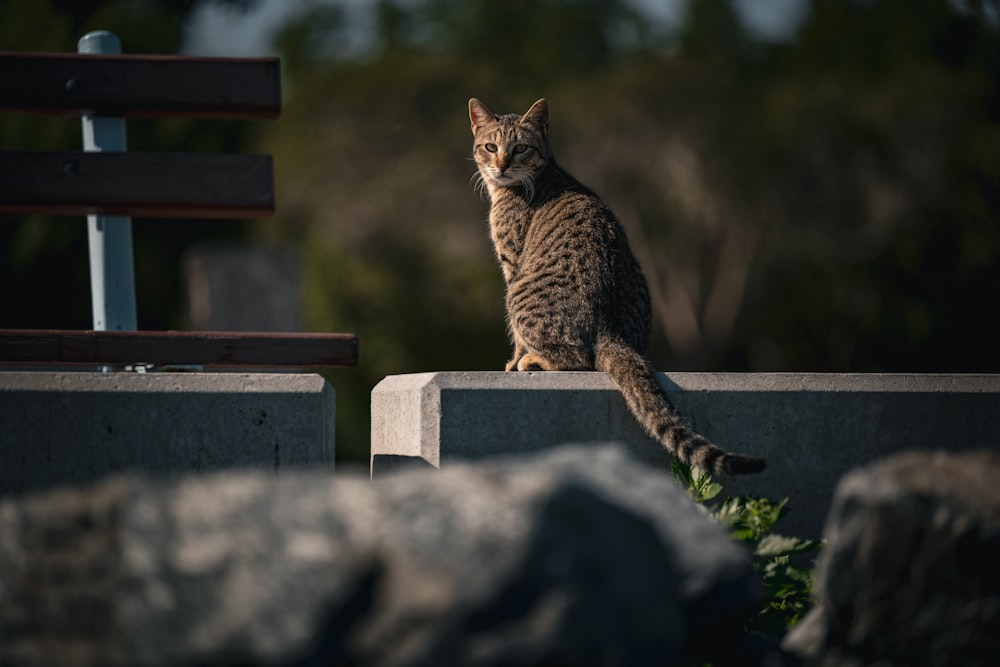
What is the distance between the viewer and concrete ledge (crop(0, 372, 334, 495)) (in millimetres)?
3945

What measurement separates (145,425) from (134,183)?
996 mm

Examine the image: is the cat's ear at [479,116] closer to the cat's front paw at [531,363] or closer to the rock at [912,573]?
the cat's front paw at [531,363]

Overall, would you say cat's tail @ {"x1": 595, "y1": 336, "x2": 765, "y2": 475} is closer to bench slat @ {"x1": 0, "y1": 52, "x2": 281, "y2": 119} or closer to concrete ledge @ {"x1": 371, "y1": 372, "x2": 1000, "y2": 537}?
concrete ledge @ {"x1": 371, "y1": 372, "x2": 1000, "y2": 537}

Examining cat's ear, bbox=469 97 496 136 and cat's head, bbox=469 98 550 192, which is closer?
cat's head, bbox=469 98 550 192

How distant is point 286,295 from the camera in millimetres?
8742

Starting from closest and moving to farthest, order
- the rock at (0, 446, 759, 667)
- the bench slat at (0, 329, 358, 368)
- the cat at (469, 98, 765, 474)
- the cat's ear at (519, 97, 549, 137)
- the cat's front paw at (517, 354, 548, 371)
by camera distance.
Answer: the rock at (0, 446, 759, 667) → the bench slat at (0, 329, 358, 368) → the cat at (469, 98, 765, 474) → the cat's front paw at (517, 354, 548, 371) → the cat's ear at (519, 97, 549, 137)

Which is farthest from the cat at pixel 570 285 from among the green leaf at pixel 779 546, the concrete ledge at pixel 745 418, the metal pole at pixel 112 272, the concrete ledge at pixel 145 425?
the metal pole at pixel 112 272

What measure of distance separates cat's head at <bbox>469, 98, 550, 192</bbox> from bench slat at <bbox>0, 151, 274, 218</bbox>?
1635mm

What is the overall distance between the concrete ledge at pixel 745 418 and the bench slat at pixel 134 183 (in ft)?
2.98

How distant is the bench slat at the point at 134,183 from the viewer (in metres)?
4.38

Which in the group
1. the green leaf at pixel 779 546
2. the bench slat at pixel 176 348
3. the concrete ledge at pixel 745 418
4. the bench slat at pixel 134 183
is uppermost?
the bench slat at pixel 134 183

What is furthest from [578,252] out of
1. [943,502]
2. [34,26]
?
[34,26]

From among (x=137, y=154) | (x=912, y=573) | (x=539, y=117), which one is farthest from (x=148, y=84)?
(x=912, y=573)

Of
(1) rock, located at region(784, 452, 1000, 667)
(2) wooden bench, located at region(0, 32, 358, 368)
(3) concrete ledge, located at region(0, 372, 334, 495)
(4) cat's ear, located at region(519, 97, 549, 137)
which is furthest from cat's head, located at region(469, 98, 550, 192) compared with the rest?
(1) rock, located at region(784, 452, 1000, 667)
